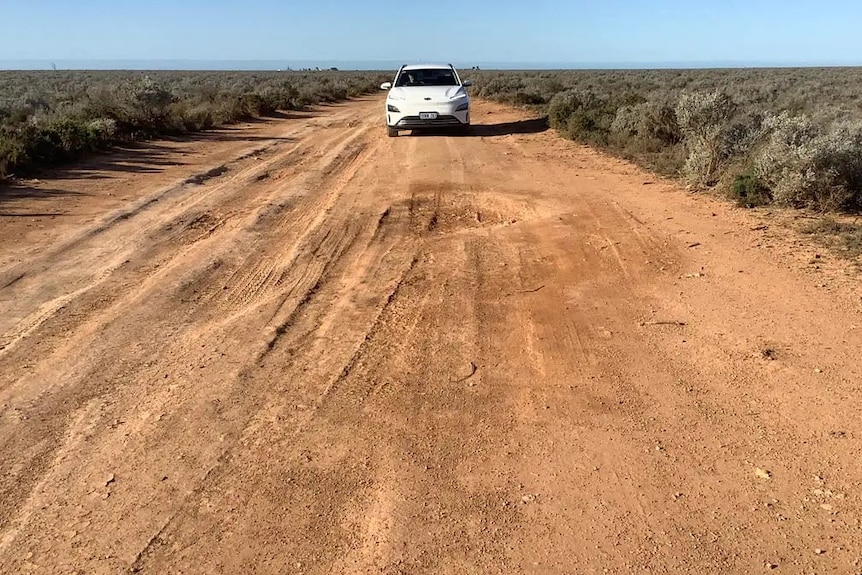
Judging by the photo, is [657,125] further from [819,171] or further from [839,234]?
[839,234]

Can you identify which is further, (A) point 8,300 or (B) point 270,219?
(B) point 270,219

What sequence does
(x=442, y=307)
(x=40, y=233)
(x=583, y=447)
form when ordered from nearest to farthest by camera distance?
1. (x=583, y=447)
2. (x=442, y=307)
3. (x=40, y=233)

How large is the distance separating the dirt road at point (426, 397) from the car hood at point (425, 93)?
29.1ft

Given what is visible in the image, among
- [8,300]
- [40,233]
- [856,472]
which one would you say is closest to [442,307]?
[856,472]

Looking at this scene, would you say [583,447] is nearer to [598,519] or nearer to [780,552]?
[598,519]

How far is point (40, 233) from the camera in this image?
714 centimetres

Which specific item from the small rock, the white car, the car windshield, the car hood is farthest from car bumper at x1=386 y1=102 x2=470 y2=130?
the small rock

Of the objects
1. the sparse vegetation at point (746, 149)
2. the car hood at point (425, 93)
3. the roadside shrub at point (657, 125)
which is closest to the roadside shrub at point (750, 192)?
the sparse vegetation at point (746, 149)

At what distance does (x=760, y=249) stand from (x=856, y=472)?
3780mm

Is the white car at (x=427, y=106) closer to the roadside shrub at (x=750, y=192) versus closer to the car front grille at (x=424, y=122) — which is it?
the car front grille at (x=424, y=122)

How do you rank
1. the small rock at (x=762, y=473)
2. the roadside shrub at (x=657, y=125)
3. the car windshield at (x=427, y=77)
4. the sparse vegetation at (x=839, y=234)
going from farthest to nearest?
the car windshield at (x=427, y=77) → the roadside shrub at (x=657, y=125) → the sparse vegetation at (x=839, y=234) → the small rock at (x=762, y=473)

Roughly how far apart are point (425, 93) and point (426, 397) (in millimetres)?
13257

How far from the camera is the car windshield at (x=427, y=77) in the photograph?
55.5ft

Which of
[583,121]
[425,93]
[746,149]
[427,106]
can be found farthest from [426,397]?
[583,121]
